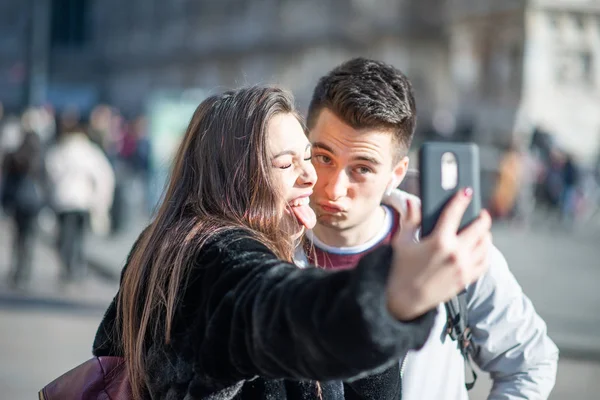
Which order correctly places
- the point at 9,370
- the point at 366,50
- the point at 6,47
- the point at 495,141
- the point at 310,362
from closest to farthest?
the point at 310,362 → the point at 9,370 → the point at 495,141 → the point at 366,50 → the point at 6,47

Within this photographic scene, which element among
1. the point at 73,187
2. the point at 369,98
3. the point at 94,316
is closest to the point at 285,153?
the point at 369,98

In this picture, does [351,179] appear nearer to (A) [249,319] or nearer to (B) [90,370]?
(B) [90,370]

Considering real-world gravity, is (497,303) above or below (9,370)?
above

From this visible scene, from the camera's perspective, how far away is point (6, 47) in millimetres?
52750

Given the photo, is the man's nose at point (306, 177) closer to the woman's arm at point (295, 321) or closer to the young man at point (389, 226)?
the woman's arm at point (295, 321)

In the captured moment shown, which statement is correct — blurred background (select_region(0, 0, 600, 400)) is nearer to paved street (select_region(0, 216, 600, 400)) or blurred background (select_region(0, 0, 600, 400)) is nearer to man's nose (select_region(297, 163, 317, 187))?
paved street (select_region(0, 216, 600, 400))

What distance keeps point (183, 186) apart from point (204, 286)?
1.03 ft

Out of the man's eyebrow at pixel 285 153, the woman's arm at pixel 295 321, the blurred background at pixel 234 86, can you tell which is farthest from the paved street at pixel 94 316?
the woman's arm at pixel 295 321

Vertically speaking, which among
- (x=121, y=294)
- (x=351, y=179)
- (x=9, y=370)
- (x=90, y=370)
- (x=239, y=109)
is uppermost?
(x=239, y=109)

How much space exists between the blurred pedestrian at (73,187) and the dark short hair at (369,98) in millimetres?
7490

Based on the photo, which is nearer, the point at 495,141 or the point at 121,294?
the point at 121,294

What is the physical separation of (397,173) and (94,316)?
637 centimetres

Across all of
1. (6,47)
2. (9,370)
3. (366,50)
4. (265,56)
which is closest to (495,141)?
(366,50)

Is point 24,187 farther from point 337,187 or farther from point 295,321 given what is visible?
point 295,321
